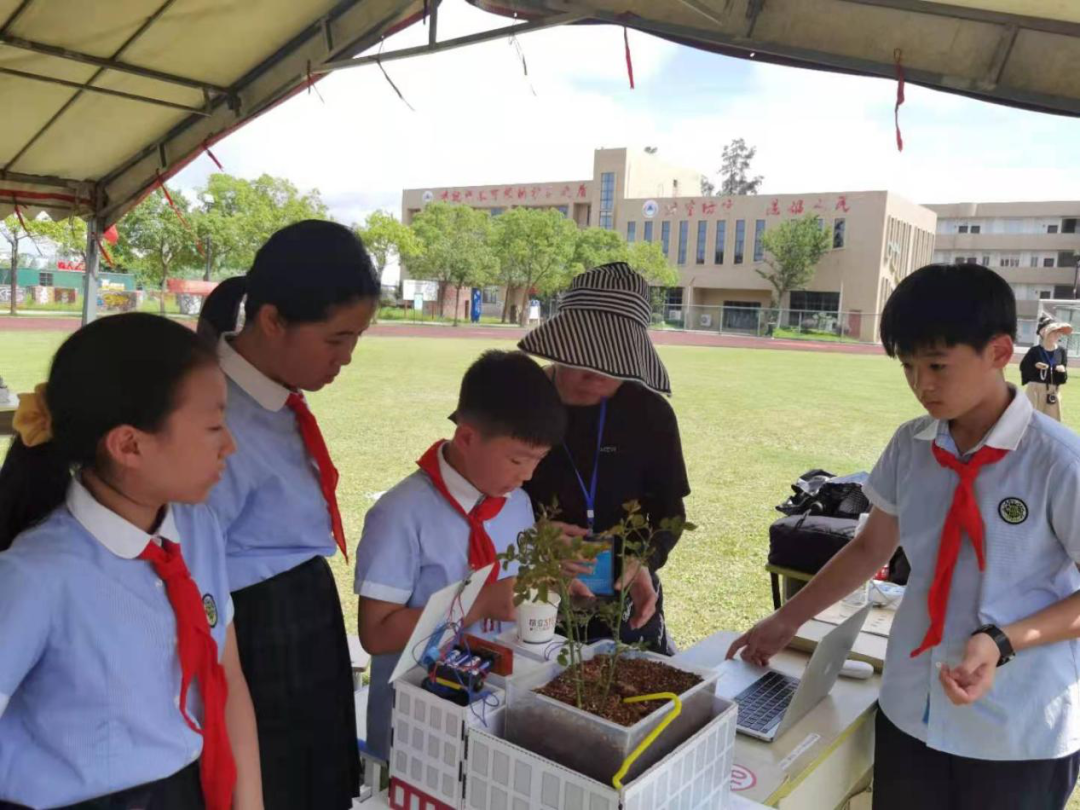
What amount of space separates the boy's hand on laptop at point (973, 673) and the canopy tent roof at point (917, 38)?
123cm

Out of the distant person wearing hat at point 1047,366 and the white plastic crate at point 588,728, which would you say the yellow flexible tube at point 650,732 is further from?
the distant person wearing hat at point 1047,366

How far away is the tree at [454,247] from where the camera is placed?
35.6m

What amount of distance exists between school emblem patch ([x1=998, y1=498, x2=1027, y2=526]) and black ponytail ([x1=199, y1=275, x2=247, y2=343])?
1401 mm

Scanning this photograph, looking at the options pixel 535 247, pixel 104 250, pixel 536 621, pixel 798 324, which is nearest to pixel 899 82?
pixel 536 621

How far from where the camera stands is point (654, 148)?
41906 millimetres

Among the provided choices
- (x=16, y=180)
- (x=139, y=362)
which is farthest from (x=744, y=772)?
(x=16, y=180)

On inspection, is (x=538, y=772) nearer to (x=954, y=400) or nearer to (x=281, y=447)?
(x=281, y=447)

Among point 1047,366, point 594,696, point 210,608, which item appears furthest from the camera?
point 1047,366

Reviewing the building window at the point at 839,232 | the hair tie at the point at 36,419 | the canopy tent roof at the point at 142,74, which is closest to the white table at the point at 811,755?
the hair tie at the point at 36,419

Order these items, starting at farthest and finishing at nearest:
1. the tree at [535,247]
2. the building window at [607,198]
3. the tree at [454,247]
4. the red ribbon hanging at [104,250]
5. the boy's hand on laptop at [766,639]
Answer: the building window at [607,198], the tree at [454,247], the tree at [535,247], the red ribbon hanging at [104,250], the boy's hand on laptop at [766,639]

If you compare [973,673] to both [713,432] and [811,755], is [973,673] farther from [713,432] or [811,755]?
[713,432]

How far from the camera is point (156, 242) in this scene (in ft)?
92.2

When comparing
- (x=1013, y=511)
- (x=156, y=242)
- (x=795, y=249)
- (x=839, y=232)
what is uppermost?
(x=839, y=232)

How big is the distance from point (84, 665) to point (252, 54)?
9.79ft
